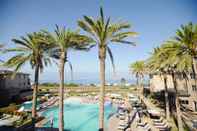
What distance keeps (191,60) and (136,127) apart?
11.9m

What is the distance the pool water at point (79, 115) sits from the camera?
30469 millimetres

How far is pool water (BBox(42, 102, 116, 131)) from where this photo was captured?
30469 mm

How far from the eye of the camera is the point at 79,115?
4028 cm

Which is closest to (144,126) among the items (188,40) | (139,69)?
(188,40)

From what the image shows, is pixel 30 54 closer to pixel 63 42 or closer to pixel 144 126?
pixel 63 42

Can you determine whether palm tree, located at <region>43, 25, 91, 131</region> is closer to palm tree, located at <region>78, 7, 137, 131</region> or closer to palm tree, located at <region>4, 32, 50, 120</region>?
palm tree, located at <region>78, 7, 137, 131</region>

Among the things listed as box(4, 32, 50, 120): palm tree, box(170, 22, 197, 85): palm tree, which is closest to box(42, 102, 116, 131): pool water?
box(4, 32, 50, 120): palm tree

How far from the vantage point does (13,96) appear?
41531mm

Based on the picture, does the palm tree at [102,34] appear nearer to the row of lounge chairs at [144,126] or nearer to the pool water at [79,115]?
the row of lounge chairs at [144,126]

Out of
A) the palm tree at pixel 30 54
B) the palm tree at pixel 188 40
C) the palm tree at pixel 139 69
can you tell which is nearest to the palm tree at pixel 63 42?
the palm tree at pixel 30 54

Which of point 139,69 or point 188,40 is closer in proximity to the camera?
point 188,40

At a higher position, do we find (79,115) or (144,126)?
(144,126)

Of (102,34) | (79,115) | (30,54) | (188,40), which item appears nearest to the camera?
(102,34)

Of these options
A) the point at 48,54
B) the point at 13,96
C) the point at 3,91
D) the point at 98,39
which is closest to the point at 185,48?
the point at 98,39
